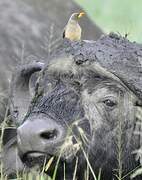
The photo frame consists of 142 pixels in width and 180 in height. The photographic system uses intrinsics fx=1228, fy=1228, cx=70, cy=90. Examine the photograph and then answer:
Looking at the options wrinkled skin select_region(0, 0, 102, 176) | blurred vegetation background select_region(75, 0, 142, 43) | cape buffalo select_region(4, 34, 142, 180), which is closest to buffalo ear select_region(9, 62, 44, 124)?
cape buffalo select_region(4, 34, 142, 180)

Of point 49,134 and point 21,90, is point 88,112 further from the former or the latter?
point 21,90

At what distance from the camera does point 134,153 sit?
9648mm

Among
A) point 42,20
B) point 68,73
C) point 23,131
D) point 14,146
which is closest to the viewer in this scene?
point 23,131

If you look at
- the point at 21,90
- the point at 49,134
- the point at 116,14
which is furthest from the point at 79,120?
the point at 116,14

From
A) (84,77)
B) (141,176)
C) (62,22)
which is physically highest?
(62,22)

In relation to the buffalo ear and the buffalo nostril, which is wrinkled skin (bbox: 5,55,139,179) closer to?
the buffalo nostril

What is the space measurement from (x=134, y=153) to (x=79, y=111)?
1.93ft

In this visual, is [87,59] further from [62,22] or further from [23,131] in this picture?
[62,22]

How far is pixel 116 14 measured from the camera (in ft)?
71.6

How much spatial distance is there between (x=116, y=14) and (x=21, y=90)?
35.2ft

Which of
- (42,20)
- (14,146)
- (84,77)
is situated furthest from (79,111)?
(42,20)

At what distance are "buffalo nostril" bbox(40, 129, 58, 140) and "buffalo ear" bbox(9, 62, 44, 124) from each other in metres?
1.85

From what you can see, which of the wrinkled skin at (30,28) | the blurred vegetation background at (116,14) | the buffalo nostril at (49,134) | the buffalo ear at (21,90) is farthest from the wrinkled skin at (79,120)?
the blurred vegetation background at (116,14)

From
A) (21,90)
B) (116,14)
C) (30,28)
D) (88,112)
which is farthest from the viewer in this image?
(116,14)
